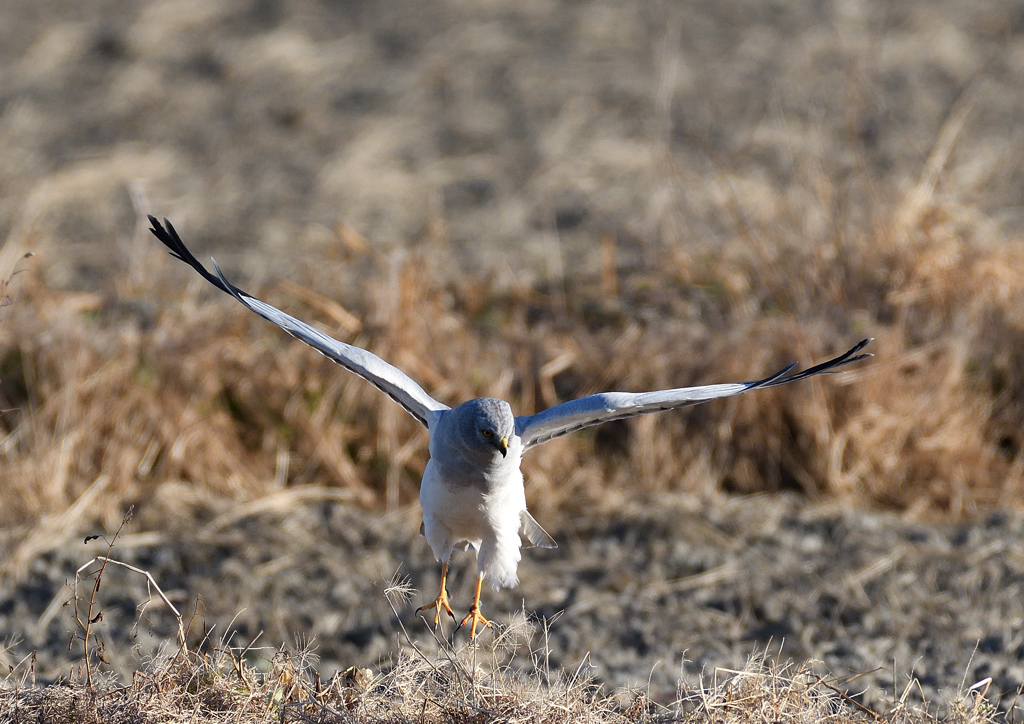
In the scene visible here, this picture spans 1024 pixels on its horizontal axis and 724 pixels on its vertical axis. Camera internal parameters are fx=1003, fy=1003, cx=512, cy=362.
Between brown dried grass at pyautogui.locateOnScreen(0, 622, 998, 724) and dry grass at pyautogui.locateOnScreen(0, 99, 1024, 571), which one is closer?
brown dried grass at pyautogui.locateOnScreen(0, 622, 998, 724)

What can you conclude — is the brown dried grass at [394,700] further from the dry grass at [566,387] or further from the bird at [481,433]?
the dry grass at [566,387]

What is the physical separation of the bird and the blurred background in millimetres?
314

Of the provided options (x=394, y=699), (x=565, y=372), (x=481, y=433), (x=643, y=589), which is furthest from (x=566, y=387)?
(x=481, y=433)

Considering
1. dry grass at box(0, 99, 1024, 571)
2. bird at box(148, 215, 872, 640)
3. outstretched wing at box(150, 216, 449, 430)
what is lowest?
dry grass at box(0, 99, 1024, 571)

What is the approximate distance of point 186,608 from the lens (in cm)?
526

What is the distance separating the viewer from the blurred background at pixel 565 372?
5328 millimetres

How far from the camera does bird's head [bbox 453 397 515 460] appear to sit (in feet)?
10.4

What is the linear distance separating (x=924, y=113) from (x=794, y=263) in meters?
4.68

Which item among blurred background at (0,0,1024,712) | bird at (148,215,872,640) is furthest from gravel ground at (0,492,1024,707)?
bird at (148,215,872,640)

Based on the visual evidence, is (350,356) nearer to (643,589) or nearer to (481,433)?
(481,433)

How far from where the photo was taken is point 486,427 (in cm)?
317

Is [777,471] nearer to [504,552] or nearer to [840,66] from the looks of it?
[504,552]

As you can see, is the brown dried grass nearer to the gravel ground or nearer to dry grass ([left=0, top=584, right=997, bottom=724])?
dry grass ([left=0, top=584, right=997, bottom=724])

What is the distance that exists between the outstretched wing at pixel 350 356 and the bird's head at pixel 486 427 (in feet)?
1.06
